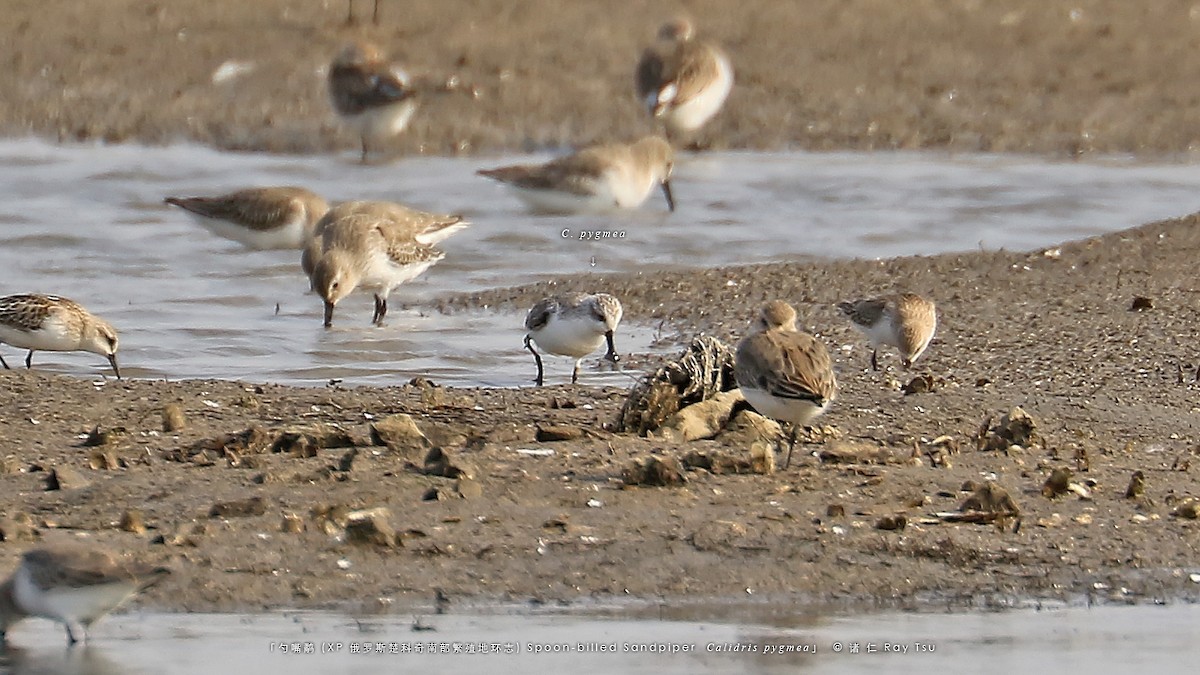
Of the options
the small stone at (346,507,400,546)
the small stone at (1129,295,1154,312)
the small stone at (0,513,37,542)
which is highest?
the small stone at (1129,295,1154,312)

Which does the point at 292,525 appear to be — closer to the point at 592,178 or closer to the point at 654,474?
the point at 654,474

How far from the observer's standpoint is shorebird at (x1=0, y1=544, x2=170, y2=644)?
5.61m

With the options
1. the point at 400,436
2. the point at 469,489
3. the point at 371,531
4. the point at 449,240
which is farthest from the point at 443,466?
the point at 449,240

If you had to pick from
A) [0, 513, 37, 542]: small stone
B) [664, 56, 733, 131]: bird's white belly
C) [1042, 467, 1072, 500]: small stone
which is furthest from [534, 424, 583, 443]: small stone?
[664, 56, 733, 131]: bird's white belly

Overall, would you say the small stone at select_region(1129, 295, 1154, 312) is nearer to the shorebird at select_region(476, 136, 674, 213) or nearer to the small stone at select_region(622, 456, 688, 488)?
the small stone at select_region(622, 456, 688, 488)

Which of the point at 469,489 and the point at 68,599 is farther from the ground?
the point at 469,489

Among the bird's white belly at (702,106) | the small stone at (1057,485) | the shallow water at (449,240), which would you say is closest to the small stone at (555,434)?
the small stone at (1057,485)

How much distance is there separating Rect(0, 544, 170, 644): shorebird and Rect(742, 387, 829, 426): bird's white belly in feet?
7.85

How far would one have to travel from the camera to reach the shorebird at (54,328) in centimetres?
1002

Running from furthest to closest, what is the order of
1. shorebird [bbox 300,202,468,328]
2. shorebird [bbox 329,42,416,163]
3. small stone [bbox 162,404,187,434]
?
shorebird [bbox 329,42,416,163], shorebird [bbox 300,202,468,328], small stone [bbox 162,404,187,434]

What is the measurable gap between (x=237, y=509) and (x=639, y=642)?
167 centimetres

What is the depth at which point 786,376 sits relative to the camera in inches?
286

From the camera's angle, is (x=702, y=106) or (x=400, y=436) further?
(x=702, y=106)

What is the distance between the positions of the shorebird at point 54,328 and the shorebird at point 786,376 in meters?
3.69
